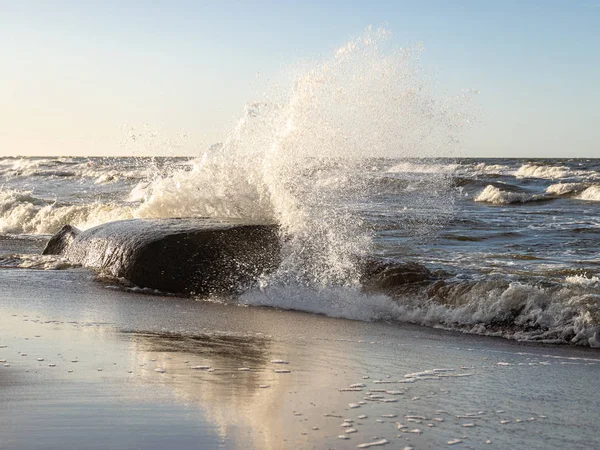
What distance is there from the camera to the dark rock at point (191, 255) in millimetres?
7031

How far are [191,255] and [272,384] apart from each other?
146 inches

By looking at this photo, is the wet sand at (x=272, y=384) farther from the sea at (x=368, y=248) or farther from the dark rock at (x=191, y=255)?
the dark rock at (x=191, y=255)

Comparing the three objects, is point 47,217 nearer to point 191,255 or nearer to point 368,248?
point 368,248

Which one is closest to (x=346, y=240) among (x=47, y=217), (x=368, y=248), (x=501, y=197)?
(x=368, y=248)

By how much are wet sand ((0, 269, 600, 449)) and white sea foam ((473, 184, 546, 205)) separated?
53.7ft

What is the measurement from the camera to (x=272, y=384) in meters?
3.61

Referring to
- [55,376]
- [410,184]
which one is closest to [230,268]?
[55,376]

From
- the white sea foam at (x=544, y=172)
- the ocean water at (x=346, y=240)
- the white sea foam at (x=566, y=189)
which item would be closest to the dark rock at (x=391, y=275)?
the ocean water at (x=346, y=240)

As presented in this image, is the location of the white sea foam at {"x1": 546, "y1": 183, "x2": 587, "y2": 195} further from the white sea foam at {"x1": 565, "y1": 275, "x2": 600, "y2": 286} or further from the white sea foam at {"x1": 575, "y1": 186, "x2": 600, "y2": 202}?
the white sea foam at {"x1": 565, "y1": 275, "x2": 600, "y2": 286}

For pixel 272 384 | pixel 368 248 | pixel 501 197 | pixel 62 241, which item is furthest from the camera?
pixel 501 197

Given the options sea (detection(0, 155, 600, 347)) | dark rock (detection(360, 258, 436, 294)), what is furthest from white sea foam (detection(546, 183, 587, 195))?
dark rock (detection(360, 258, 436, 294))

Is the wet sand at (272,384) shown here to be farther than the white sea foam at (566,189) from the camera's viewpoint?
No

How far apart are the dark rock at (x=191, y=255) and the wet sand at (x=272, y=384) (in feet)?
4.10

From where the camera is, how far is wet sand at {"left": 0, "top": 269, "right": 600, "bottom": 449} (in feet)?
9.29
